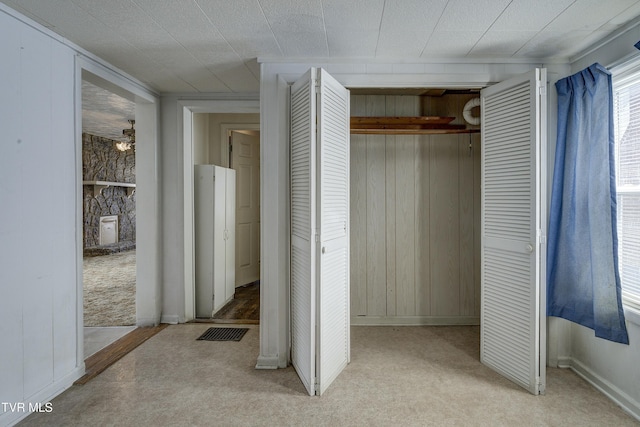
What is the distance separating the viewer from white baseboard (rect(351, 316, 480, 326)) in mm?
3738

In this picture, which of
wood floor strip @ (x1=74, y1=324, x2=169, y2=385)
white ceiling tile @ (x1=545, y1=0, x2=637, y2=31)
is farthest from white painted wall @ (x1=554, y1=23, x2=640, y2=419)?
wood floor strip @ (x1=74, y1=324, x2=169, y2=385)

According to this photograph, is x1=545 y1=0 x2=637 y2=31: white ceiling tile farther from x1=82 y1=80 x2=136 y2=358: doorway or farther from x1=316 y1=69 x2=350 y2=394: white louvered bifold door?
x1=82 y1=80 x2=136 y2=358: doorway

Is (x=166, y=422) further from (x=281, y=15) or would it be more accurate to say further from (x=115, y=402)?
(x=281, y=15)

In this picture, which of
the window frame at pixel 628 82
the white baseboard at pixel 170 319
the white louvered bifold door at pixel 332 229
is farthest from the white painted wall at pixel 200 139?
the window frame at pixel 628 82

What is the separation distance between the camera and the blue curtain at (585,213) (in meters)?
2.28

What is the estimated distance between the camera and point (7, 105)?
6.75 feet

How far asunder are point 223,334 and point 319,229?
5.72 ft

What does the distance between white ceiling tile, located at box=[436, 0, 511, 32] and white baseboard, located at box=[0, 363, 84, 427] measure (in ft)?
11.0

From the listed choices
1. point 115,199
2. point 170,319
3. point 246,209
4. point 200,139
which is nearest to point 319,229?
point 170,319

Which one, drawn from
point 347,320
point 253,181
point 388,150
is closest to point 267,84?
point 388,150

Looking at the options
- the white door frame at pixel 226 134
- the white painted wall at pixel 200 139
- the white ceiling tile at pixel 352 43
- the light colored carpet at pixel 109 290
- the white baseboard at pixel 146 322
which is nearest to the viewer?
the white ceiling tile at pixel 352 43

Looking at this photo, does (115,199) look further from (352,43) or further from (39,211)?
(352,43)

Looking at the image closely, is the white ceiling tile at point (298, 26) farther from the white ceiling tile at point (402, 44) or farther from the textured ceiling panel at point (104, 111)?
the textured ceiling panel at point (104, 111)

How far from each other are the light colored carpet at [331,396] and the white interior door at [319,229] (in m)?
0.22
